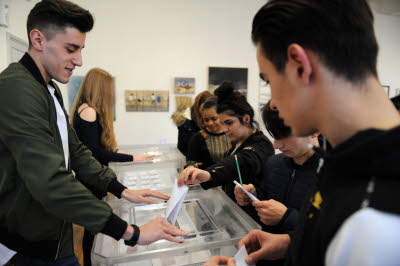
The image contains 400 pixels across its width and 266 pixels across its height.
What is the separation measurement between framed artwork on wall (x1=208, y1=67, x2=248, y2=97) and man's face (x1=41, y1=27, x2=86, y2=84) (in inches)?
126

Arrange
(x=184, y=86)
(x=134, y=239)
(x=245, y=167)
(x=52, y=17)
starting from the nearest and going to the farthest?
(x=134, y=239) → (x=52, y=17) → (x=245, y=167) → (x=184, y=86)

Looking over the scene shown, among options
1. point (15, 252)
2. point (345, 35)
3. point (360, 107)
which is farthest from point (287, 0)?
point (15, 252)

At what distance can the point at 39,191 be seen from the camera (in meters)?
0.76

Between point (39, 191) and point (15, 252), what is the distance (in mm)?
349

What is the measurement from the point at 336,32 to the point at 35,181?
865 millimetres

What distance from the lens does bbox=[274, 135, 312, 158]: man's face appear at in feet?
3.49

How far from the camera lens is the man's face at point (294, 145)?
1.06m

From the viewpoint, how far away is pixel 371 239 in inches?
12.7

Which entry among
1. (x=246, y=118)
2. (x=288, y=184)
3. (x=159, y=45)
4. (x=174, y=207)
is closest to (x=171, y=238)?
(x=174, y=207)

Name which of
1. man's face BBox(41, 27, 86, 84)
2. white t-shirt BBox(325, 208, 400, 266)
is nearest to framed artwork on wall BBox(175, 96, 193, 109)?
man's face BBox(41, 27, 86, 84)

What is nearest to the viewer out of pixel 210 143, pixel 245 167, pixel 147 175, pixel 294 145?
pixel 294 145

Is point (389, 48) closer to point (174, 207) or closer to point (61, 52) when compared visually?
point (174, 207)

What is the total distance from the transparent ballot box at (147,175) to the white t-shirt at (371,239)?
1158mm

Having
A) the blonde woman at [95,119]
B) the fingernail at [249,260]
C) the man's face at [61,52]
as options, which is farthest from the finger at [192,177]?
the blonde woman at [95,119]
